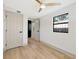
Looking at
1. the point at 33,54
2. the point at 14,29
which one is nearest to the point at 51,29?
the point at 33,54

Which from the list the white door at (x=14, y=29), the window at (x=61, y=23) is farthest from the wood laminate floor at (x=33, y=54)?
the window at (x=61, y=23)

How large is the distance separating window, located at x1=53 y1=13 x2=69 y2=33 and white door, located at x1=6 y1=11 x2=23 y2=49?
231cm

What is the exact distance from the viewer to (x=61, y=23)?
450 centimetres

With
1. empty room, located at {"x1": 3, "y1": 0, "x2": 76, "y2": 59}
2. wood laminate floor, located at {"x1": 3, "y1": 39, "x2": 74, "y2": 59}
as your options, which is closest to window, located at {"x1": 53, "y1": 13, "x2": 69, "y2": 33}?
empty room, located at {"x1": 3, "y1": 0, "x2": 76, "y2": 59}

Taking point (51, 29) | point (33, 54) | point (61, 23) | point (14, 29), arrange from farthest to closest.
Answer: point (51, 29) → point (14, 29) → point (61, 23) → point (33, 54)

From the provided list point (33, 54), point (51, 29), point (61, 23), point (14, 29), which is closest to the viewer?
point (33, 54)

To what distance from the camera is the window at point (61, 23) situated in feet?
13.4

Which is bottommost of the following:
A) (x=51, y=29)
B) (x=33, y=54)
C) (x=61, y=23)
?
(x=33, y=54)

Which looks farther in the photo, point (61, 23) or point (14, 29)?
point (14, 29)

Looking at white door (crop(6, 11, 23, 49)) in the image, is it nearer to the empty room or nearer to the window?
the empty room

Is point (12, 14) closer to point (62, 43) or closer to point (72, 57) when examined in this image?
point (62, 43)

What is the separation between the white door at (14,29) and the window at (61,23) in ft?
7.58

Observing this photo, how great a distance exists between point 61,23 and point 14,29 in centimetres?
284

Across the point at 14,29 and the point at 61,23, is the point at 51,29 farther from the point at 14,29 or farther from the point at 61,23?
the point at 14,29
